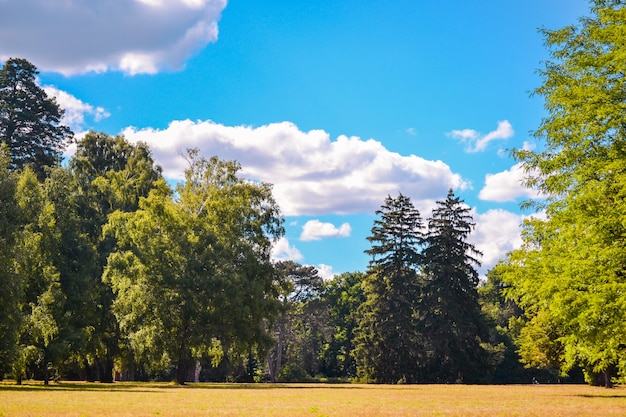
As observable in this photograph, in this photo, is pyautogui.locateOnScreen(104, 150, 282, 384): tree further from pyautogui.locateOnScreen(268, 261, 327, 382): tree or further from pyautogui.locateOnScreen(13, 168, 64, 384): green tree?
pyautogui.locateOnScreen(268, 261, 327, 382): tree

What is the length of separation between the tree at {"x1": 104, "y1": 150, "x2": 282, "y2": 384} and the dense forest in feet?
0.42

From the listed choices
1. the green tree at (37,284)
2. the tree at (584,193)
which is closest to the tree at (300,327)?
the green tree at (37,284)

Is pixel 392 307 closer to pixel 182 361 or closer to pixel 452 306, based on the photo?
pixel 452 306

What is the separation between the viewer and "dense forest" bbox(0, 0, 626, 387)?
72.2 feet

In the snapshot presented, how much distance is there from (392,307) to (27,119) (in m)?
40.5

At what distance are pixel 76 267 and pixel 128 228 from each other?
14.6 feet

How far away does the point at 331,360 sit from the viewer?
84000mm

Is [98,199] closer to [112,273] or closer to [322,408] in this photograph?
[112,273]

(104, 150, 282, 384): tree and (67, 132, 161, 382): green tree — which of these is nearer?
(104, 150, 282, 384): tree

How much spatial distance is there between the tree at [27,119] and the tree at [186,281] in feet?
70.0

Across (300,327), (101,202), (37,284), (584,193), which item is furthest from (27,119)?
(584,193)

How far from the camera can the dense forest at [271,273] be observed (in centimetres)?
2200

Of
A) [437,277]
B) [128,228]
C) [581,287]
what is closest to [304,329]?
[437,277]

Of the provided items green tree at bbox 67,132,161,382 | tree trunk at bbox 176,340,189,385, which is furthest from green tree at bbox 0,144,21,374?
tree trunk at bbox 176,340,189,385
